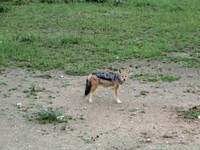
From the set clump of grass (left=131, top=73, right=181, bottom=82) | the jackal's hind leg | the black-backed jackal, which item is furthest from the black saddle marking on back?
clump of grass (left=131, top=73, right=181, bottom=82)

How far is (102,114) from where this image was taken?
756cm

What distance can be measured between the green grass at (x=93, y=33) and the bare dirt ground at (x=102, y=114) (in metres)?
0.78

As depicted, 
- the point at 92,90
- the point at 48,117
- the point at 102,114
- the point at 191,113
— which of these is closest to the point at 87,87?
the point at 92,90

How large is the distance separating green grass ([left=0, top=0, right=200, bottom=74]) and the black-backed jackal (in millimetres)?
1651

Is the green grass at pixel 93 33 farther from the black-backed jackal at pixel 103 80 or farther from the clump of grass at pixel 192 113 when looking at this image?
the clump of grass at pixel 192 113

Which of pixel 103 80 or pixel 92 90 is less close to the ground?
pixel 103 80

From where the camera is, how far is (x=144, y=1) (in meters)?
16.3

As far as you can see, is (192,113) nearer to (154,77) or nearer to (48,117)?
(48,117)

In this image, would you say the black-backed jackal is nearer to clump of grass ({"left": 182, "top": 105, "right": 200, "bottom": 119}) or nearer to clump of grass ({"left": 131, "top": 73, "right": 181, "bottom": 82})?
clump of grass ({"left": 182, "top": 105, "right": 200, "bottom": 119})

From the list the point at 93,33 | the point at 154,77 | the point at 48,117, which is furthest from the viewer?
the point at 93,33

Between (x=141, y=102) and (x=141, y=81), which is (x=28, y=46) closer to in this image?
(x=141, y=81)

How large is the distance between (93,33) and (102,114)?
213 inches

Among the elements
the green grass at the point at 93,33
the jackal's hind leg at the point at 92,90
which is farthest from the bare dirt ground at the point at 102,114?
the green grass at the point at 93,33

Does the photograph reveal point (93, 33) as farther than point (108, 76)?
Yes
